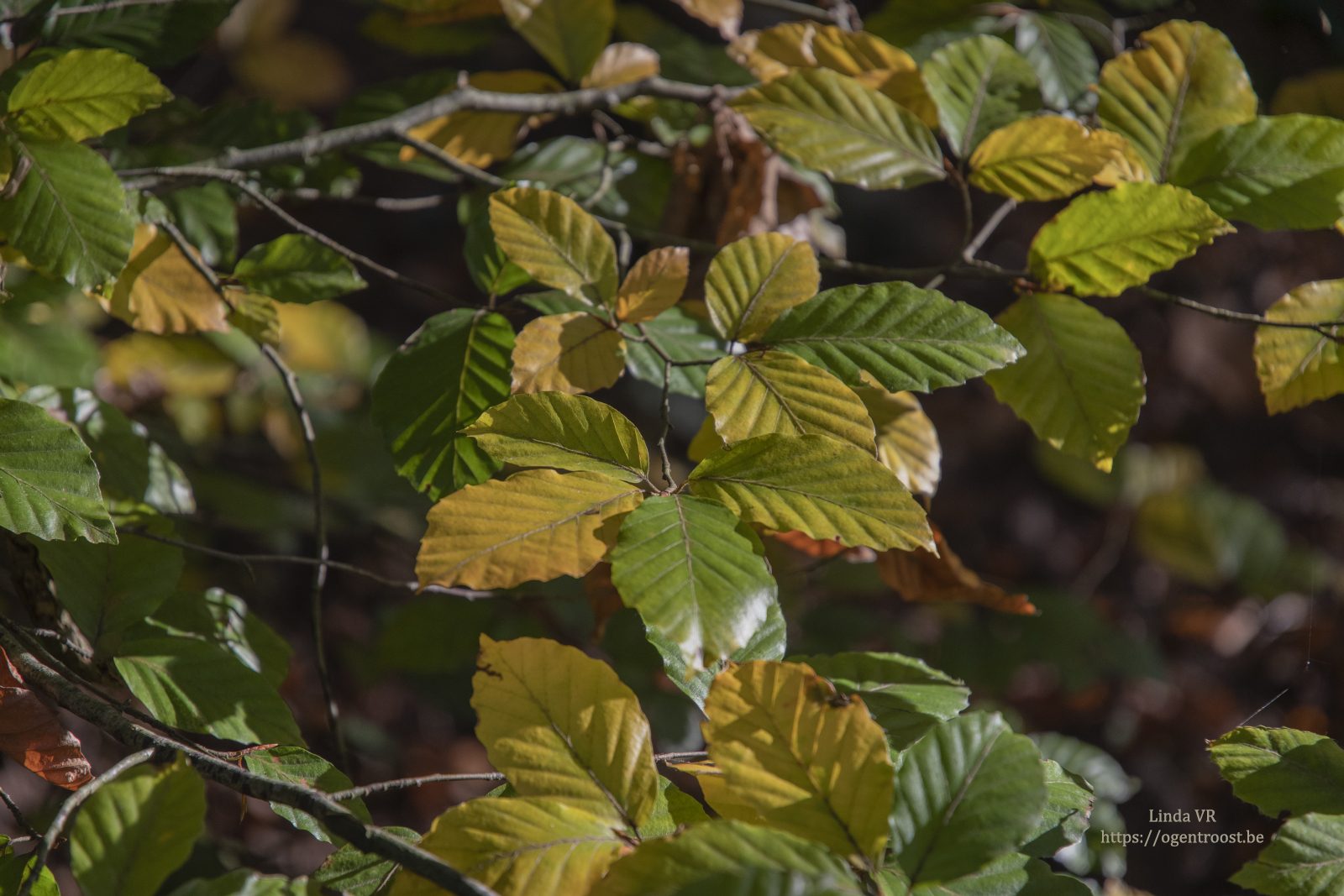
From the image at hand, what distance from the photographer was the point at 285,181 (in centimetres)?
105

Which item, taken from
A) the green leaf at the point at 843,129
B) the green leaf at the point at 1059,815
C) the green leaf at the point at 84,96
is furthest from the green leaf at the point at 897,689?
the green leaf at the point at 84,96

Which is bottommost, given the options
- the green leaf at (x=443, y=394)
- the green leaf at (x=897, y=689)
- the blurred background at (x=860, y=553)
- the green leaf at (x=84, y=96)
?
the blurred background at (x=860, y=553)

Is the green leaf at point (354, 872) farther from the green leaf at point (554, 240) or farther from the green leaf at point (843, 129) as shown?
the green leaf at point (843, 129)

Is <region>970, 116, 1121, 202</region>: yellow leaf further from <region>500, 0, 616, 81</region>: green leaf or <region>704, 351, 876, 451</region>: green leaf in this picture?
<region>500, 0, 616, 81</region>: green leaf

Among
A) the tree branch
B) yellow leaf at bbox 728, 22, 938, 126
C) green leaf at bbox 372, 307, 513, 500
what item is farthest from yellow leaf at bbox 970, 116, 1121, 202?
the tree branch

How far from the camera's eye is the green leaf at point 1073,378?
80 cm

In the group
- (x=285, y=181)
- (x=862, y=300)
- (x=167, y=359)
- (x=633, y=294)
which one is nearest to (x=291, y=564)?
(x=167, y=359)

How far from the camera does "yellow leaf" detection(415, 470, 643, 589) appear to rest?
1.91 ft

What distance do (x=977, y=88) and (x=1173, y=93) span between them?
17cm

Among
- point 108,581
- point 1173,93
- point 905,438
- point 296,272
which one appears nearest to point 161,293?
point 296,272

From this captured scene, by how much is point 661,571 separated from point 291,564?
179 cm

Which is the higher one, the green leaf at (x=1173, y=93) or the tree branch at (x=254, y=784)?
the green leaf at (x=1173, y=93)

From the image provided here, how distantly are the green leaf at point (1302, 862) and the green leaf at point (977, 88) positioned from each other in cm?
60

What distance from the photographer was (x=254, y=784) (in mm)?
605
